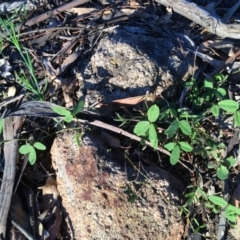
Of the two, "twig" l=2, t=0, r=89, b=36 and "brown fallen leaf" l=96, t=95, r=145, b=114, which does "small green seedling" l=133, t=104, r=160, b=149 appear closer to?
"brown fallen leaf" l=96, t=95, r=145, b=114

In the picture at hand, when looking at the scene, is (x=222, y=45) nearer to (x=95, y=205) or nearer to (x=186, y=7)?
(x=186, y=7)

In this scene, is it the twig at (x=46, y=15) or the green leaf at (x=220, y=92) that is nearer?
the green leaf at (x=220, y=92)

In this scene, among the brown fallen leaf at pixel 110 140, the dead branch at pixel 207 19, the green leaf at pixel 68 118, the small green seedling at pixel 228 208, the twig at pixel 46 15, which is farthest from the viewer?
the twig at pixel 46 15

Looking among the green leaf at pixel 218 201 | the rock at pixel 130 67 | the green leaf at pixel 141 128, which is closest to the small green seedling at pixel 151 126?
the green leaf at pixel 141 128

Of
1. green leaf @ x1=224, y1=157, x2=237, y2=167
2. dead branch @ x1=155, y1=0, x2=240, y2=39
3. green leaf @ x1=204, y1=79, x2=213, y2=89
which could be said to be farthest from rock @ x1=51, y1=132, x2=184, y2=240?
dead branch @ x1=155, y1=0, x2=240, y2=39

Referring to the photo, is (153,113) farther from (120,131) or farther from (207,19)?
(207,19)

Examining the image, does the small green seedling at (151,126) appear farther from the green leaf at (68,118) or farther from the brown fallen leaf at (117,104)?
the green leaf at (68,118)
